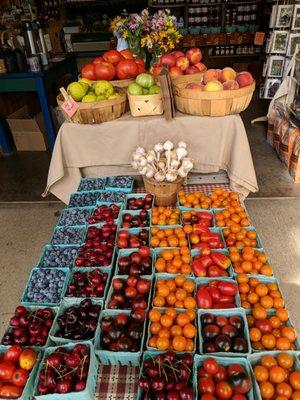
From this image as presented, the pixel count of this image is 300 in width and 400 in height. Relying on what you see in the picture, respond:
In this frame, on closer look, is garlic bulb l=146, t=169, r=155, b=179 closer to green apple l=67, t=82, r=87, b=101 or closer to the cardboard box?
green apple l=67, t=82, r=87, b=101

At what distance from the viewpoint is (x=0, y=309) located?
2.41 meters

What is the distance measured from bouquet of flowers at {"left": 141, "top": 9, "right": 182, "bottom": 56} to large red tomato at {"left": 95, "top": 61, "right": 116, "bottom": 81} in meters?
0.46

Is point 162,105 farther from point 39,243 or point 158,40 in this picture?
point 39,243

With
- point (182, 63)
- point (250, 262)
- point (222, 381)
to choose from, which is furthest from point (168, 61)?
point (222, 381)

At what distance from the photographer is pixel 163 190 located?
2.35m

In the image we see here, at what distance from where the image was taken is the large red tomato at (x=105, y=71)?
260 cm

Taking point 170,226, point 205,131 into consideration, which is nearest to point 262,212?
point 205,131

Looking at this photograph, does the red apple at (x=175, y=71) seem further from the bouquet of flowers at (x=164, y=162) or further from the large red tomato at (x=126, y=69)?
the bouquet of flowers at (x=164, y=162)

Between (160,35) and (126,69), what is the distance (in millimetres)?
492

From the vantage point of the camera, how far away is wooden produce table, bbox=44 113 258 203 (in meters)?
2.46

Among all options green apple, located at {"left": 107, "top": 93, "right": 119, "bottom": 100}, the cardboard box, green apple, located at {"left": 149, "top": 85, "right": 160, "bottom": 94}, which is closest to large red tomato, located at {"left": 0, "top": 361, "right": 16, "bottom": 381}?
green apple, located at {"left": 107, "top": 93, "right": 119, "bottom": 100}

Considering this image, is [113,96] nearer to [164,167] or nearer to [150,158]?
[150,158]

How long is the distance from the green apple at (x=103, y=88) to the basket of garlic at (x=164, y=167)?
0.46 m

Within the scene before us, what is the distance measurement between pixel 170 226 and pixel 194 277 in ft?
1.45
